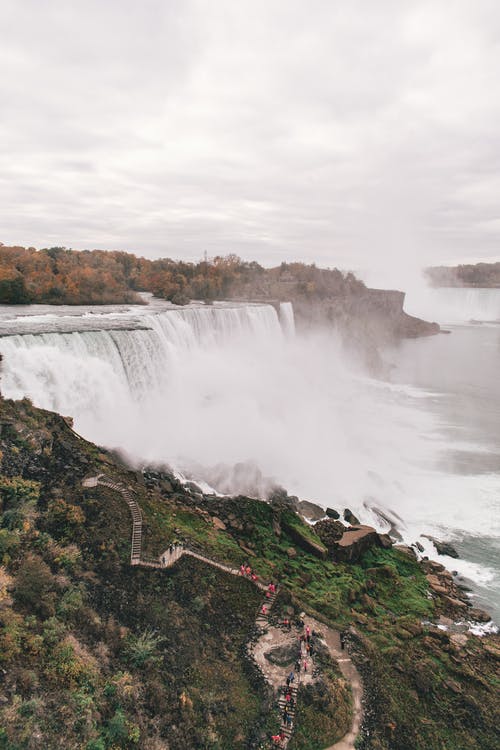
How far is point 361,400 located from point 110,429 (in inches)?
1010

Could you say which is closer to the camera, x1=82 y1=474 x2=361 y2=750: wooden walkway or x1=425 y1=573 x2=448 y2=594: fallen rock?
x1=82 y1=474 x2=361 y2=750: wooden walkway

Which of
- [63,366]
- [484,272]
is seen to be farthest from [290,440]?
[484,272]

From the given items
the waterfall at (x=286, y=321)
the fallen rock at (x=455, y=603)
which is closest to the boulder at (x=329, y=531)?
the fallen rock at (x=455, y=603)

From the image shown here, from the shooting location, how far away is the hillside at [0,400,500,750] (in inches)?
385

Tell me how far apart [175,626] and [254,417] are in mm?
18223

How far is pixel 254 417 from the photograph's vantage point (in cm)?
3003

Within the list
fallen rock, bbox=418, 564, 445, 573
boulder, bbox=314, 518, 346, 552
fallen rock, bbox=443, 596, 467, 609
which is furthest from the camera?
boulder, bbox=314, 518, 346, 552

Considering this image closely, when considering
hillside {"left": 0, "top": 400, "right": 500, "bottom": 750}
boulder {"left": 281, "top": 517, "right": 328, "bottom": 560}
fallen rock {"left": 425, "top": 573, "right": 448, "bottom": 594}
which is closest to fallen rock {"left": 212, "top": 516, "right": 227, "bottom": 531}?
hillside {"left": 0, "top": 400, "right": 500, "bottom": 750}

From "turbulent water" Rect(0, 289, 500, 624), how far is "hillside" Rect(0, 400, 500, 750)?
3.83m

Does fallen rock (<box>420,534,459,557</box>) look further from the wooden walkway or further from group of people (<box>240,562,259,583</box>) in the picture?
group of people (<box>240,562,259,583</box>)

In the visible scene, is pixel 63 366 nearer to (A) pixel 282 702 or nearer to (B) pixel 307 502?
(B) pixel 307 502

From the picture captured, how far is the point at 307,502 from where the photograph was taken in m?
21.7

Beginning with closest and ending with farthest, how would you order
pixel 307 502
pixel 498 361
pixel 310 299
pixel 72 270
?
pixel 307 502
pixel 72 270
pixel 498 361
pixel 310 299

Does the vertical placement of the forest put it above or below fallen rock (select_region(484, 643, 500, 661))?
above
